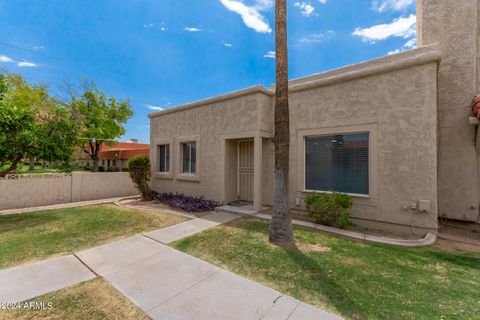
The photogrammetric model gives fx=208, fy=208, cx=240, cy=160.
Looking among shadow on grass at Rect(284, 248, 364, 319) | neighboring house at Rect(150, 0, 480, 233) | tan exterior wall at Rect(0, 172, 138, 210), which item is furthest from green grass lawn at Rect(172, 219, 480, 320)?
tan exterior wall at Rect(0, 172, 138, 210)

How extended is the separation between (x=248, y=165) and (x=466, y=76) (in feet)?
25.2

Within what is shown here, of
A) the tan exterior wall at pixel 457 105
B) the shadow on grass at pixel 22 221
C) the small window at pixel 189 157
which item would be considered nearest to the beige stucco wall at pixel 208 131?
the small window at pixel 189 157

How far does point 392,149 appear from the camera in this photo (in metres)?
5.77

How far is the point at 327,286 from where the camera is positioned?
3207 mm

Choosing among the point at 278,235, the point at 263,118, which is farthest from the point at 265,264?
the point at 263,118

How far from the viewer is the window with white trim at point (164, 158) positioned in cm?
1132

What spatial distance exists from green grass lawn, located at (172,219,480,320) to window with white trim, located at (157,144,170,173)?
268 inches

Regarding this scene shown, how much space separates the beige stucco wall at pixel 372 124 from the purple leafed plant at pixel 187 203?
20.4 inches

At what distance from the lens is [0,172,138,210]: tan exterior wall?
874 centimetres

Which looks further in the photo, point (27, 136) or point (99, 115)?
point (99, 115)

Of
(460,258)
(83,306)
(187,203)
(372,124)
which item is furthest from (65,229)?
(460,258)

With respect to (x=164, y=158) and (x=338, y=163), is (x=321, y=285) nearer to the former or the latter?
(x=338, y=163)

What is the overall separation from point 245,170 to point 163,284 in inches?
239

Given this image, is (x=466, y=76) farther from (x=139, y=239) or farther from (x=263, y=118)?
(x=139, y=239)
